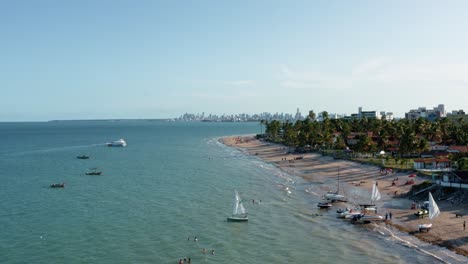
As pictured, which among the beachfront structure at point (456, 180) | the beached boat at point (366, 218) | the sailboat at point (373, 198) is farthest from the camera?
the beachfront structure at point (456, 180)

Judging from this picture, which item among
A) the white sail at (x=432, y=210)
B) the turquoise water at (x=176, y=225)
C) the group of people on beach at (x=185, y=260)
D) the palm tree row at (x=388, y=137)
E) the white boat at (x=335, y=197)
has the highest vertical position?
the palm tree row at (x=388, y=137)

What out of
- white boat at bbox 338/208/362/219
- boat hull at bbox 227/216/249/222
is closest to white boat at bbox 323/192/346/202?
white boat at bbox 338/208/362/219

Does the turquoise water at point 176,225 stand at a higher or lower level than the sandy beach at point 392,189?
lower

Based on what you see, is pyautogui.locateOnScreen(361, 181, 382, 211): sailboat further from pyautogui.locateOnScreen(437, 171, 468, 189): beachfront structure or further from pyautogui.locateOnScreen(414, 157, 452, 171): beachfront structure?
pyautogui.locateOnScreen(414, 157, 452, 171): beachfront structure

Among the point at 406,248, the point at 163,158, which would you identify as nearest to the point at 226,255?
the point at 406,248

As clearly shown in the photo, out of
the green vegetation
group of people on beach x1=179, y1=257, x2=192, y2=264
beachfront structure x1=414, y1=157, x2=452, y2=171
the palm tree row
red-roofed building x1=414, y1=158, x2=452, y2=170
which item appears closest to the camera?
group of people on beach x1=179, y1=257, x2=192, y2=264

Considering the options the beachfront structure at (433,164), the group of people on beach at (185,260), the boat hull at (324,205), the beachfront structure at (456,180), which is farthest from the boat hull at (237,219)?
the beachfront structure at (433,164)

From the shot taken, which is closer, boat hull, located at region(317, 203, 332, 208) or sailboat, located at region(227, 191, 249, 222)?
sailboat, located at region(227, 191, 249, 222)

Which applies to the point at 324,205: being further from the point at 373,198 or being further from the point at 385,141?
the point at 385,141

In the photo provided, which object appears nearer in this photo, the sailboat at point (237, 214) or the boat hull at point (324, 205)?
the sailboat at point (237, 214)

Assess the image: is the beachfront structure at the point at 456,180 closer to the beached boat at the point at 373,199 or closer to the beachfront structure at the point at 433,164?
the beached boat at the point at 373,199
